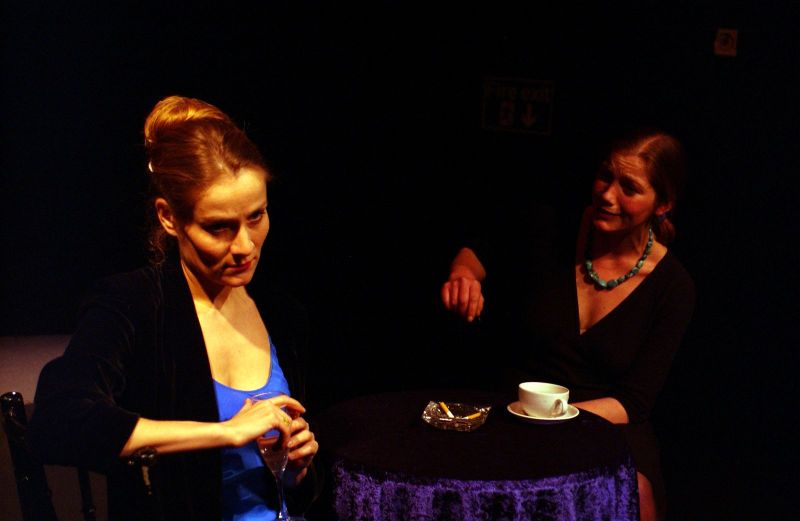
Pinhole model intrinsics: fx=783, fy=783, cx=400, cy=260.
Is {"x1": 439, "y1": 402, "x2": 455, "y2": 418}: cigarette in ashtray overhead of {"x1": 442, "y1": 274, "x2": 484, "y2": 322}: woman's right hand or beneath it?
beneath

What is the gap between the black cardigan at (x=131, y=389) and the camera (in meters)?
1.42

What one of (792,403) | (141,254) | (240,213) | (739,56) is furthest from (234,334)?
(792,403)

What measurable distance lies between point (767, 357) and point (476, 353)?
1.47 m

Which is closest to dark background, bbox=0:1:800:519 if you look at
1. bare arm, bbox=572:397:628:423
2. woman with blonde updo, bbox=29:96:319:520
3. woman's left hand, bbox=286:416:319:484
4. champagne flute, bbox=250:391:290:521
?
bare arm, bbox=572:397:628:423

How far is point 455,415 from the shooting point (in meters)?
2.12

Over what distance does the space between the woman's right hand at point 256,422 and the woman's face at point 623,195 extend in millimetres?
1516

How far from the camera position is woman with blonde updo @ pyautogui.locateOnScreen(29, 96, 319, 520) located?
150 cm

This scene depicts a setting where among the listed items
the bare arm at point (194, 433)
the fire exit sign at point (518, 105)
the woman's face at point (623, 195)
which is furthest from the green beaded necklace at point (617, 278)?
the bare arm at point (194, 433)

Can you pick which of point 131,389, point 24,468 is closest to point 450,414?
point 131,389

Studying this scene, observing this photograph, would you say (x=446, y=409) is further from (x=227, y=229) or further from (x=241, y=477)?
(x=227, y=229)

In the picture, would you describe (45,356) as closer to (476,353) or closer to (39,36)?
(39,36)

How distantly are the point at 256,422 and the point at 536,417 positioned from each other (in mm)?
893

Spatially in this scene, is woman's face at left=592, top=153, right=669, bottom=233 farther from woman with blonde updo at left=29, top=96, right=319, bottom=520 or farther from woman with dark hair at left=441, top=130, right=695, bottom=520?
woman with blonde updo at left=29, top=96, right=319, bottom=520

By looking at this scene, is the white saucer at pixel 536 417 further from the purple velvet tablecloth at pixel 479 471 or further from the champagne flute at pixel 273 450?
the champagne flute at pixel 273 450
